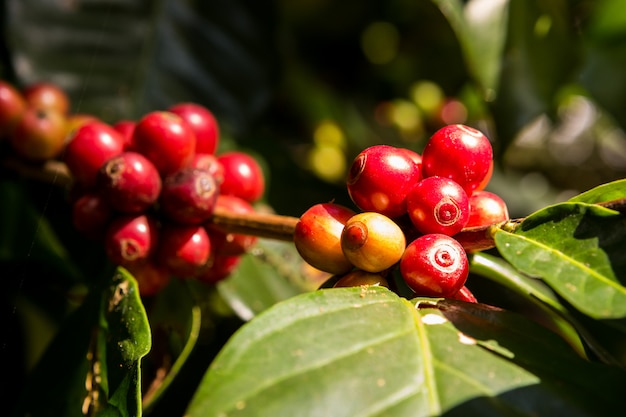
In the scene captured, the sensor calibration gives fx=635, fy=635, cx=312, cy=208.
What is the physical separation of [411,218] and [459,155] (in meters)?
0.09

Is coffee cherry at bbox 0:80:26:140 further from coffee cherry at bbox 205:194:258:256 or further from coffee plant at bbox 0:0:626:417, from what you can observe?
coffee cherry at bbox 205:194:258:256

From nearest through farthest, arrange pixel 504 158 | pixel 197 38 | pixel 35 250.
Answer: pixel 35 250 < pixel 504 158 < pixel 197 38

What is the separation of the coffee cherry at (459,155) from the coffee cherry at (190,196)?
327 millimetres

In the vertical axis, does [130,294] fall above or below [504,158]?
below

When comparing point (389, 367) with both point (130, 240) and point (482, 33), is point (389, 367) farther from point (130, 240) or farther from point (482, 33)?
point (482, 33)

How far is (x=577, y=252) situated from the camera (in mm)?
661

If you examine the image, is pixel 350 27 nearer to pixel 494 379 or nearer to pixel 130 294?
pixel 130 294

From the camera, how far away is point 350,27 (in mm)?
2148

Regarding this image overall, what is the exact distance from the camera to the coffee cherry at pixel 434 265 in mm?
693

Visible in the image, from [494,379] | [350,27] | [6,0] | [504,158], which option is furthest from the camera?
[350,27]

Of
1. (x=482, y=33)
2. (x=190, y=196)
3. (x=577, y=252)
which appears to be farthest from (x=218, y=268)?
(x=482, y=33)

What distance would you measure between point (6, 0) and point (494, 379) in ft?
4.44

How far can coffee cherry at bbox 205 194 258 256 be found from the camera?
996 millimetres

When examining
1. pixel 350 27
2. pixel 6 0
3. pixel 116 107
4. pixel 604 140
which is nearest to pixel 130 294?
pixel 116 107
